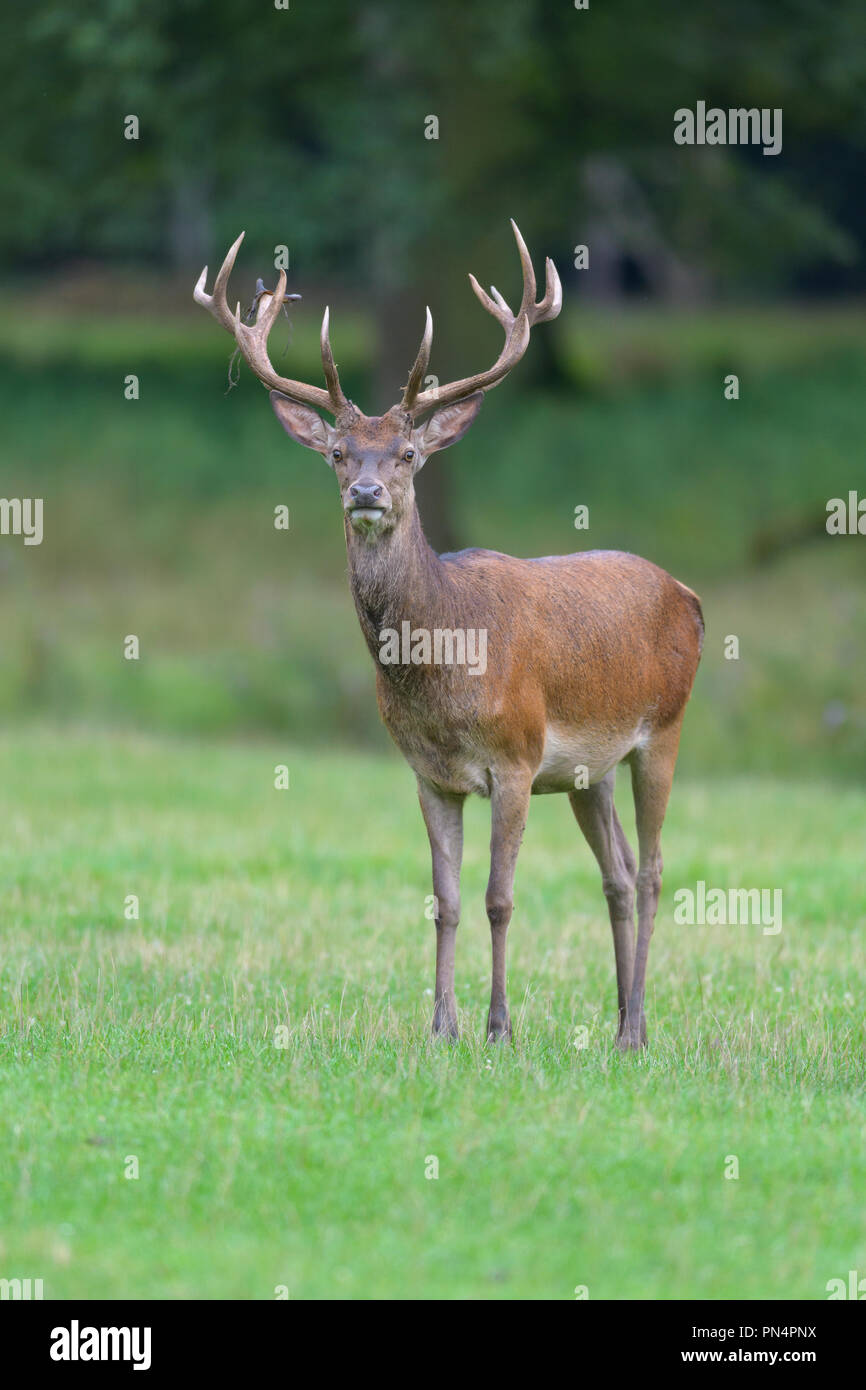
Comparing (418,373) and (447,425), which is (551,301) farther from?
(418,373)

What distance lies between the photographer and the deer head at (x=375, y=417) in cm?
779

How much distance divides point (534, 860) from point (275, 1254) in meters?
7.39

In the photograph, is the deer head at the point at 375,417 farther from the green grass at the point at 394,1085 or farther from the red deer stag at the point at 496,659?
the green grass at the point at 394,1085

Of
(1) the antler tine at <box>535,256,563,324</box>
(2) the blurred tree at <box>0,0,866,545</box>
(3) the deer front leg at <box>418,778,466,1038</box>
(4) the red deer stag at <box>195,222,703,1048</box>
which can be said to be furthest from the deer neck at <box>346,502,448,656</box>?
(2) the blurred tree at <box>0,0,866,545</box>

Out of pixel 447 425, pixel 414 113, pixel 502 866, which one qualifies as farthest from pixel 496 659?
pixel 414 113

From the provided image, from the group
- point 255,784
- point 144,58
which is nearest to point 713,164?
point 144,58

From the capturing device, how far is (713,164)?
2448 centimetres

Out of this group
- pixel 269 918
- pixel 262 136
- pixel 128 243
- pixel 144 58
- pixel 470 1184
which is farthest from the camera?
pixel 128 243

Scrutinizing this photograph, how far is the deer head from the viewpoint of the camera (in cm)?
779

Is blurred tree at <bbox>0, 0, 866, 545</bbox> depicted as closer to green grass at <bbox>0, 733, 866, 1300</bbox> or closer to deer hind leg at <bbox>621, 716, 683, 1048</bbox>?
A: green grass at <bbox>0, 733, 866, 1300</bbox>

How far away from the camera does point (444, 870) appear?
27.5ft

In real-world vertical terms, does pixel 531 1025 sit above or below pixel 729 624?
below

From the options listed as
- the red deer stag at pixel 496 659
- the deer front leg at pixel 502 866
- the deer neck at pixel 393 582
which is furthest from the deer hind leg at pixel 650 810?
the deer neck at pixel 393 582
